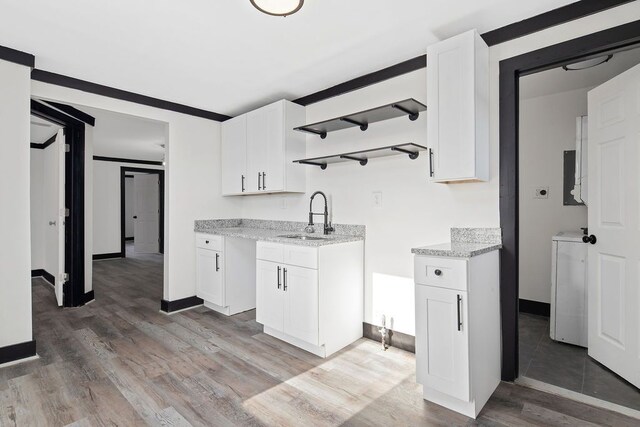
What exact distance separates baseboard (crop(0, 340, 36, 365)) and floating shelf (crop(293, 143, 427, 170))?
2.53m

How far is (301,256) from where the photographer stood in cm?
260

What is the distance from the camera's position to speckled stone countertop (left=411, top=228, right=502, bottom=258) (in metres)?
1.83

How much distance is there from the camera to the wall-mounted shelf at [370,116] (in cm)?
239

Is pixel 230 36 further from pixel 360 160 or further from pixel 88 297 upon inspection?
pixel 88 297

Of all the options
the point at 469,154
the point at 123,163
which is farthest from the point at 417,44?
the point at 123,163

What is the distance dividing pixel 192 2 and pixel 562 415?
306cm

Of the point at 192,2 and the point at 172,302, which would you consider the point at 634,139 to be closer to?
the point at 192,2

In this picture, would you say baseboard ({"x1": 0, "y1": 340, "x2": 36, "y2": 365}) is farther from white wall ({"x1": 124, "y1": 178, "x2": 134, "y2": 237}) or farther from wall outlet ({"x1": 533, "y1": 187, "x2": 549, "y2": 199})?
white wall ({"x1": 124, "y1": 178, "x2": 134, "y2": 237})

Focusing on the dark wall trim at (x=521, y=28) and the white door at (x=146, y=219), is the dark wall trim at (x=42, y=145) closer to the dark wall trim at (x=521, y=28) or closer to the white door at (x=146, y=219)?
the white door at (x=146, y=219)

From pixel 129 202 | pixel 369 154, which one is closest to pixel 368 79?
pixel 369 154

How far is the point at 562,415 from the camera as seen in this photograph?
→ 5.94ft

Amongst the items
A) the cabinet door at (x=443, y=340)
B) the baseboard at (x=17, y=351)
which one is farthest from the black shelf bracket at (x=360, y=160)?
the baseboard at (x=17, y=351)

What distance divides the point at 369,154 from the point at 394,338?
151cm

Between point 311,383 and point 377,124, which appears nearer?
point 311,383
